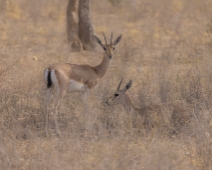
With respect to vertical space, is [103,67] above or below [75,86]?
above

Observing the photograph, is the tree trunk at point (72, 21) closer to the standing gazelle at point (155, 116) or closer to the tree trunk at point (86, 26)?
the tree trunk at point (86, 26)

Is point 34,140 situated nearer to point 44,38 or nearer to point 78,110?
point 78,110

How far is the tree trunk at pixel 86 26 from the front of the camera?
12094mm

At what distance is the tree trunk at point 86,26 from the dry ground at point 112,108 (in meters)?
0.23

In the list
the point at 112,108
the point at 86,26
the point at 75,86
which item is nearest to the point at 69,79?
the point at 75,86

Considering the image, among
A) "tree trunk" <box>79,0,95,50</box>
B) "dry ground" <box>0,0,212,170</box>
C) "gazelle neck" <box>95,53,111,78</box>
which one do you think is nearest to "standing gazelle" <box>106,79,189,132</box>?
"dry ground" <box>0,0,212,170</box>

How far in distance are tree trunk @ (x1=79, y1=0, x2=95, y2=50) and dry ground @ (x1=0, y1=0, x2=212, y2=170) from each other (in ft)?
0.75

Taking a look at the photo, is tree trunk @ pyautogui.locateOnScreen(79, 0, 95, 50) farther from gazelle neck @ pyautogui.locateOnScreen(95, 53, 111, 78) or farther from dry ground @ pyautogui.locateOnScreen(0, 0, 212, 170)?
gazelle neck @ pyautogui.locateOnScreen(95, 53, 111, 78)

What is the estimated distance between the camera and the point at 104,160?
4469 mm

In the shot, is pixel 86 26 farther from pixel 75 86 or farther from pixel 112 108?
pixel 112 108

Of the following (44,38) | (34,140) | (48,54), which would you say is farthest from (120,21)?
(34,140)

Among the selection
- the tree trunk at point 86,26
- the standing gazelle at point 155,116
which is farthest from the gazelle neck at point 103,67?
the tree trunk at point 86,26

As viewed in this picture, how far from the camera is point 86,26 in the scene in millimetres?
12172

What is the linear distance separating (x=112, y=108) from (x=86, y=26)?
19.7 feet
